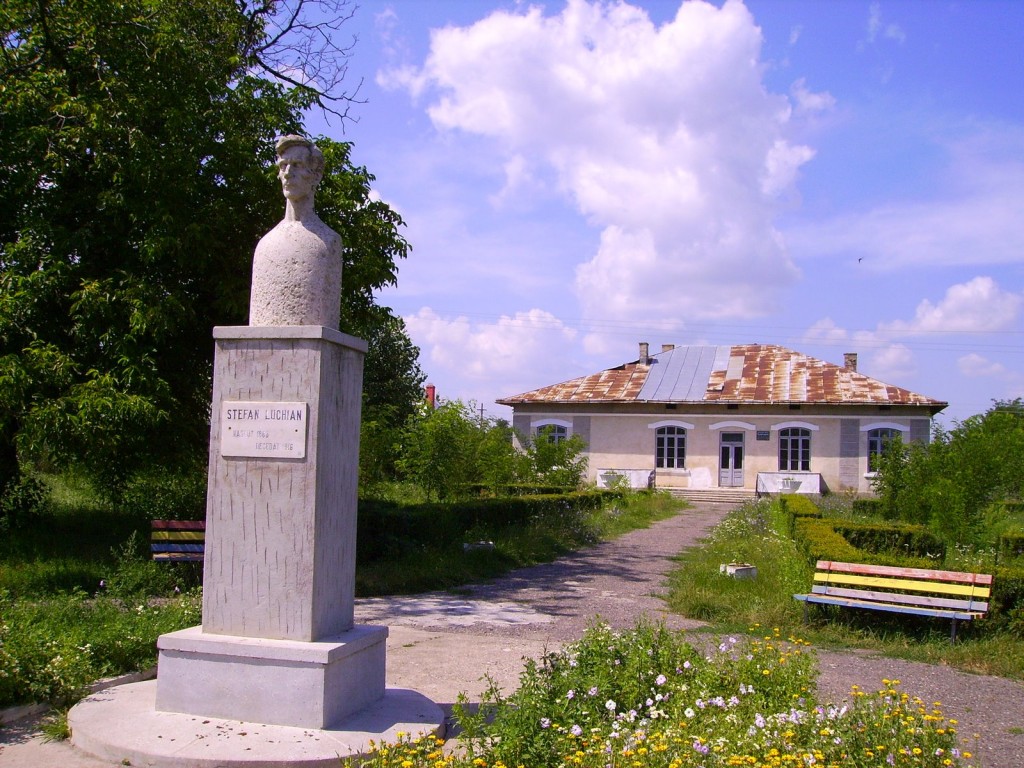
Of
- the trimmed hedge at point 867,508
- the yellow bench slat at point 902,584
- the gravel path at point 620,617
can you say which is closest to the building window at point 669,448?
the trimmed hedge at point 867,508

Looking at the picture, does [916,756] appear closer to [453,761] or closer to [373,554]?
[453,761]

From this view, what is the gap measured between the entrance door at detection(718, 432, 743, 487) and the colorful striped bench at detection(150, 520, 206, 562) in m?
23.9

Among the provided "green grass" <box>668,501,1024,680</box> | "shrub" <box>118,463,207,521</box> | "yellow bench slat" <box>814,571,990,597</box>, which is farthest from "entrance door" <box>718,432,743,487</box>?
"yellow bench slat" <box>814,571,990,597</box>

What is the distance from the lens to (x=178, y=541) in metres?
9.11

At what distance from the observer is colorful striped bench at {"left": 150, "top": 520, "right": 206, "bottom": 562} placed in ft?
29.6

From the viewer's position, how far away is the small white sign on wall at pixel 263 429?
4.34 metres

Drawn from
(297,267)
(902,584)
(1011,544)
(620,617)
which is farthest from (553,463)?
(297,267)

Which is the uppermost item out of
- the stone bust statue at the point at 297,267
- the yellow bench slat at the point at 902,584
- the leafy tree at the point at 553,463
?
the stone bust statue at the point at 297,267

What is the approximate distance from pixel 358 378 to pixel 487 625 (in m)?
4.05

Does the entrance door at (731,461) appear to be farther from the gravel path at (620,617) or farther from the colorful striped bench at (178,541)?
the colorful striped bench at (178,541)

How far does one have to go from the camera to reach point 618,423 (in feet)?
104

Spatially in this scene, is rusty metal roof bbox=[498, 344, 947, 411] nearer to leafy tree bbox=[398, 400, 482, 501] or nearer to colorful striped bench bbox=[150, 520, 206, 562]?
leafy tree bbox=[398, 400, 482, 501]

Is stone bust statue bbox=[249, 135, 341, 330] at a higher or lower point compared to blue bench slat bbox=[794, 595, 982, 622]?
→ higher

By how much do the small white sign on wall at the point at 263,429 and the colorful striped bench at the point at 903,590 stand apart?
5.38m
